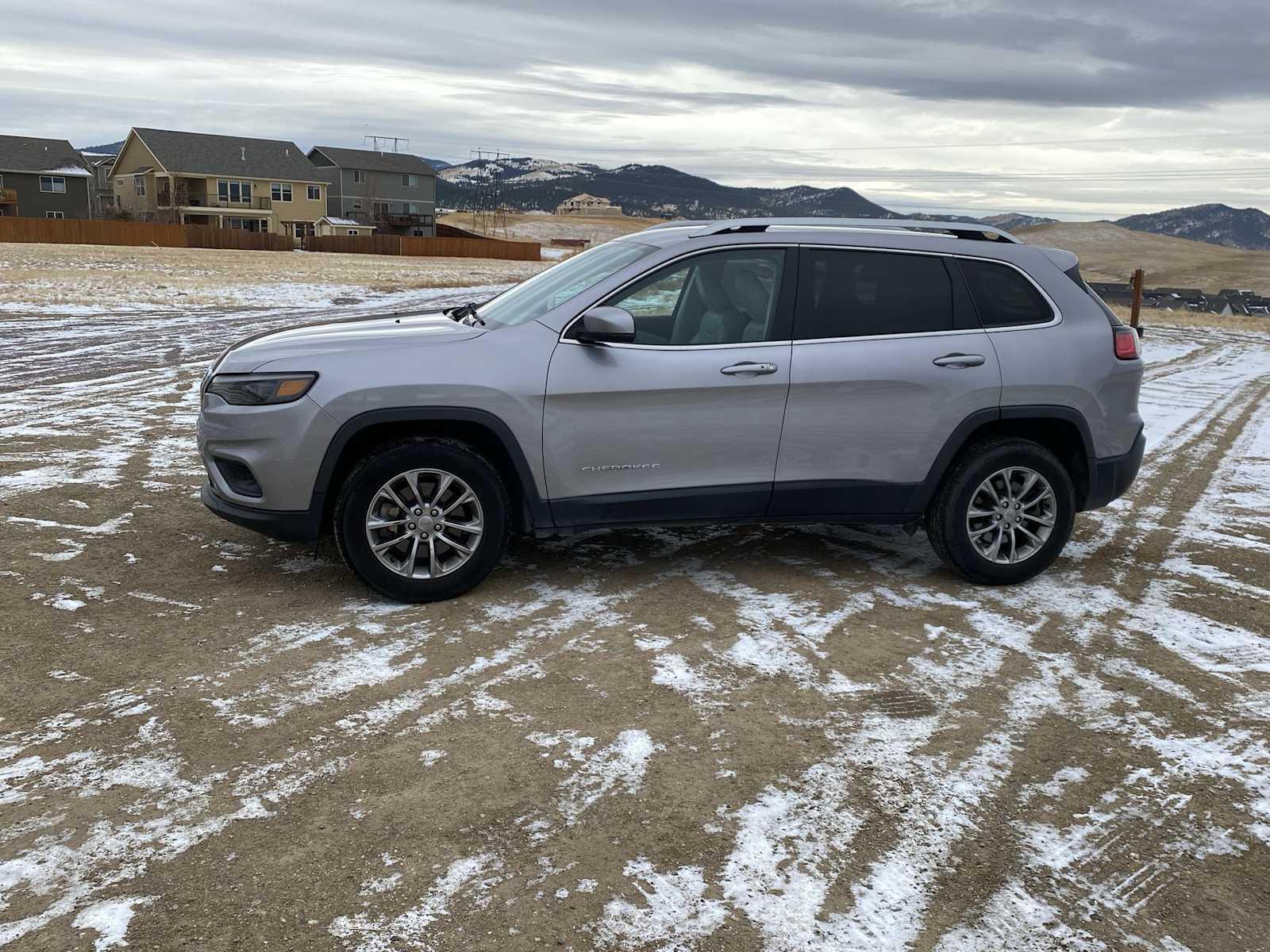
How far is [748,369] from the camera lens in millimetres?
5500

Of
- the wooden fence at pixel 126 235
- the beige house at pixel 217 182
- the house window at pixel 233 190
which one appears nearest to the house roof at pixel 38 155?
the beige house at pixel 217 182

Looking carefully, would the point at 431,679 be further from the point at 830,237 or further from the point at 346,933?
the point at 830,237

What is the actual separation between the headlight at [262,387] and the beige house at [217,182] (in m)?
79.7

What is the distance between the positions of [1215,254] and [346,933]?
126 m

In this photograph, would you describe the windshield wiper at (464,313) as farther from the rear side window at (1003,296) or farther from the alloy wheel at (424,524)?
the rear side window at (1003,296)

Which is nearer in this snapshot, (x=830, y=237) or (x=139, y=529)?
(x=830, y=237)

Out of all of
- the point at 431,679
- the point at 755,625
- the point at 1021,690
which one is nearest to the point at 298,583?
the point at 431,679

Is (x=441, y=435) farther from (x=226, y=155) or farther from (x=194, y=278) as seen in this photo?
(x=226, y=155)

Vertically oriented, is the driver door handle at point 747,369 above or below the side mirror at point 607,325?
below

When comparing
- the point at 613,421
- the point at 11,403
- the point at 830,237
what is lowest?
the point at 11,403

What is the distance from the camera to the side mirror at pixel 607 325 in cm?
518

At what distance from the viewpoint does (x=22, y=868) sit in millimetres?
3176

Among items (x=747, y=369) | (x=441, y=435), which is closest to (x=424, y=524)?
(x=441, y=435)

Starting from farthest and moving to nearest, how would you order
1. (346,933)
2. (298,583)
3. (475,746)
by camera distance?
1. (298,583)
2. (475,746)
3. (346,933)
